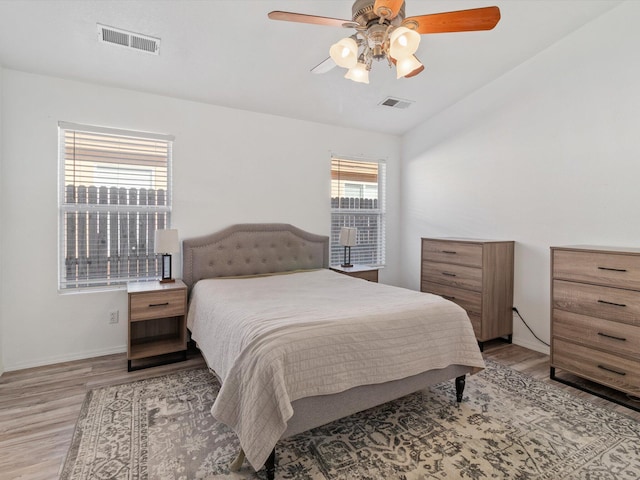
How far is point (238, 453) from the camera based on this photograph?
6.11ft

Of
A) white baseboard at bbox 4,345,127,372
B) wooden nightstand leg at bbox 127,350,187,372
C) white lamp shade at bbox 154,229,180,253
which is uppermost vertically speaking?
white lamp shade at bbox 154,229,180,253

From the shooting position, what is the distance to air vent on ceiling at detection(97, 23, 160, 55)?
2.48m

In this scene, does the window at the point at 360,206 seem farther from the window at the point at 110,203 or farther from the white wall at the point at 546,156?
the window at the point at 110,203

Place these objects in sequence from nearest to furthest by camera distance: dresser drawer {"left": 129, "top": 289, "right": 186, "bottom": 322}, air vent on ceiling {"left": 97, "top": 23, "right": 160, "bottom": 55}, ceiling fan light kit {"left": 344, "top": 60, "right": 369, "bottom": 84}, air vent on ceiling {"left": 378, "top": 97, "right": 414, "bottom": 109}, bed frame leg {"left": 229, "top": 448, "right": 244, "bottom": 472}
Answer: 1. bed frame leg {"left": 229, "top": 448, "right": 244, "bottom": 472}
2. ceiling fan light kit {"left": 344, "top": 60, "right": 369, "bottom": 84}
3. air vent on ceiling {"left": 97, "top": 23, "right": 160, "bottom": 55}
4. dresser drawer {"left": 129, "top": 289, "right": 186, "bottom": 322}
5. air vent on ceiling {"left": 378, "top": 97, "right": 414, "bottom": 109}

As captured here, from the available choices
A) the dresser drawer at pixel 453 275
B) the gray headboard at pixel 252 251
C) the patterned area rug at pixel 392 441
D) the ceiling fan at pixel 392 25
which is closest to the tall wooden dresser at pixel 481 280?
the dresser drawer at pixel 453 275

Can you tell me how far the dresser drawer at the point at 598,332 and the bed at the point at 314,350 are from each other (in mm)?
995

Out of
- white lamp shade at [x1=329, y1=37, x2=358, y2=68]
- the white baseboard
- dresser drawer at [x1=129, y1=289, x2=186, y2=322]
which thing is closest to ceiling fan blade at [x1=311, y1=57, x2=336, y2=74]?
white lamp shade at [x1=329, y1=37, x2=358, y2=68]

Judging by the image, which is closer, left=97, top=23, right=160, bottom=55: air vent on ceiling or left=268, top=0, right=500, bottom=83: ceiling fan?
left=268, top=0, right=500, bottom=83: ceiling fan

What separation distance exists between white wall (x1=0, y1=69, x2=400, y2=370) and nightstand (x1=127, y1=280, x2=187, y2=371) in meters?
0.29

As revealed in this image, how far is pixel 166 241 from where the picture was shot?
3.14 meters

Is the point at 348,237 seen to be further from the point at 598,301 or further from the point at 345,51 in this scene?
the point at 345,51

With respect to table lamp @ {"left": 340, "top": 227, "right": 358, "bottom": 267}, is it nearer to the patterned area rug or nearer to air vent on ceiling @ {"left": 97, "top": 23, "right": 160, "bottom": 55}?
the patterned area rug

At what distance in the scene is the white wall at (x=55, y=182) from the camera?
2869 mm

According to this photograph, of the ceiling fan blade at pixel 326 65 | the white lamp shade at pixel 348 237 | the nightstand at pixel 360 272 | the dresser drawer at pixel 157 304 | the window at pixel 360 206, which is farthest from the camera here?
the window at pixel 360 206
